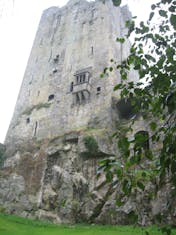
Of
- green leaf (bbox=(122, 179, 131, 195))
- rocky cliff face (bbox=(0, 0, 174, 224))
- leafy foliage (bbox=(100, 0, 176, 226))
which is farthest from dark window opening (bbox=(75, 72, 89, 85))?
green leaf (bbox=(122, 179, 131, 195))

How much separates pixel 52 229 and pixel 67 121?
1370 centimetres

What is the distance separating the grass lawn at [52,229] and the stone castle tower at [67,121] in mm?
1518

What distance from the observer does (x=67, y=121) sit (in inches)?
1236

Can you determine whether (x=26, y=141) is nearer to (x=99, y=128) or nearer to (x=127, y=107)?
(x=99, y=128)

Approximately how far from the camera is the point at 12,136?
113 ft

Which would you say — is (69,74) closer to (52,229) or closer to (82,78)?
(82,78)

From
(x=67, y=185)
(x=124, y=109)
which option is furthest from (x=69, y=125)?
(x=67, y=185)

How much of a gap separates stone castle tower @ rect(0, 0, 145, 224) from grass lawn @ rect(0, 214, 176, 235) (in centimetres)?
152

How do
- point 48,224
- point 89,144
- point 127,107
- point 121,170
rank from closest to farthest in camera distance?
point 121,170
point 48,224
point 89,144
point 127,107

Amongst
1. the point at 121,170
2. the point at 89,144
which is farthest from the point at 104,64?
the point at 121,170

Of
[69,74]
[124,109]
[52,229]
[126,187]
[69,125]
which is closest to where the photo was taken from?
[126,187]

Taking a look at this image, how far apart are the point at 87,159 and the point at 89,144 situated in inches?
46.3

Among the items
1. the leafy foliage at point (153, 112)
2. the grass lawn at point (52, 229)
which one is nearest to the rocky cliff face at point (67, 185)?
the grass lawn at point (52, 229)

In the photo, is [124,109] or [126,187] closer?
[126,187]
